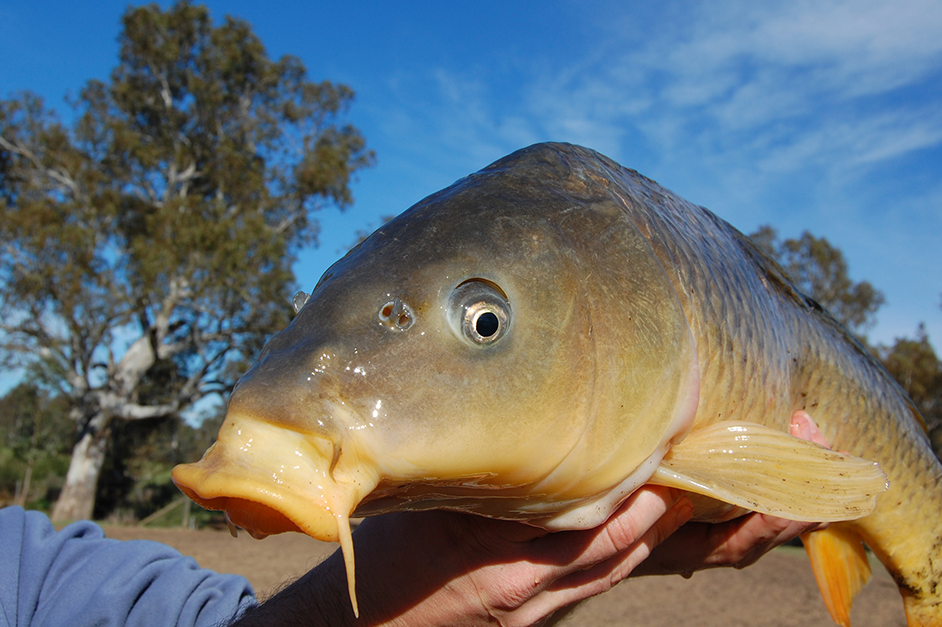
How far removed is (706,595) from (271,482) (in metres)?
11.7

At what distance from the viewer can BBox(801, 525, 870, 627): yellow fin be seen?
268cm

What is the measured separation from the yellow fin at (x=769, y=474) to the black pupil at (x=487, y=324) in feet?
1.95

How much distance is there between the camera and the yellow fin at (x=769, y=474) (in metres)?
1.61

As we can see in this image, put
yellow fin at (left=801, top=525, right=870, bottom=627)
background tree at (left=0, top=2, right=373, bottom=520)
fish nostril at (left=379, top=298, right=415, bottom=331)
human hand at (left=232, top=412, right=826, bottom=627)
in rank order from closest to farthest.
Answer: fish nostril at (left=379, top=298, right=415, bottom=331) → human hand at (left=232, top=412, right=826, bottom=627) → yellow fin at (left=801, top=525, right=870, bottom=627) → background tree at (left=0, top=2, right=373, bottom=520)

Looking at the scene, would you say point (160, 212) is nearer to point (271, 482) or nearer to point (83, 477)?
point (83, 477)

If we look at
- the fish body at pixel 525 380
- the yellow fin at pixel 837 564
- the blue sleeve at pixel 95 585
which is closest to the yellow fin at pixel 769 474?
the fish body at pixel 525 380

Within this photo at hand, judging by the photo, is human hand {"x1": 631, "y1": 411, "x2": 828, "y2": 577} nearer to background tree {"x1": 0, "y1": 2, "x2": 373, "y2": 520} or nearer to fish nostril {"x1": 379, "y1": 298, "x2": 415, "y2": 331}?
fish nostril {"x1": 379, "y1": 298, "x2": 415, "y2": 331}

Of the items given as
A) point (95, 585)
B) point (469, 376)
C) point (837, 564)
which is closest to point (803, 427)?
point (837, 564)

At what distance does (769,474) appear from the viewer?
1655 mm

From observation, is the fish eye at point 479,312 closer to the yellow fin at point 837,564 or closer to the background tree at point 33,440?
the yellow fin at point 837,564

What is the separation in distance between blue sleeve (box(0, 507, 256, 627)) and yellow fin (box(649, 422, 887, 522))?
5.45 feet

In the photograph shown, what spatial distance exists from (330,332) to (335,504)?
1.09 feet

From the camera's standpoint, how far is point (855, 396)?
2512 millimetres

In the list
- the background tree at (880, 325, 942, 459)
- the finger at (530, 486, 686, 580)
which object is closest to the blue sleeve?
the finger at (530, 486, 686, 580)
